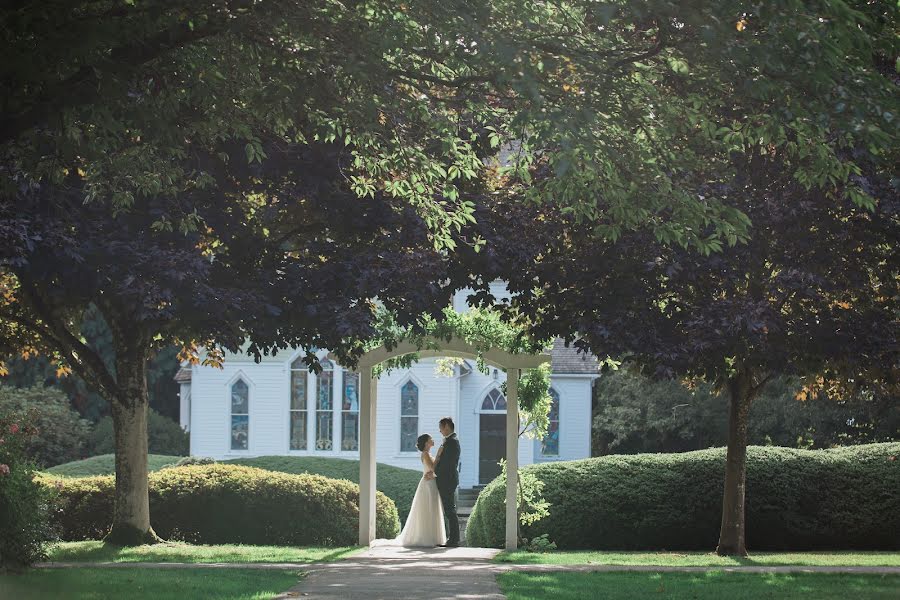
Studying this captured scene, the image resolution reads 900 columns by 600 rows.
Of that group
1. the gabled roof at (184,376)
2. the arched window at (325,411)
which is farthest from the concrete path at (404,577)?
the gabled roof at (184,376)

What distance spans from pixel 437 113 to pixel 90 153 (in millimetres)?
3290

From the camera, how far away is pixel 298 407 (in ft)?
125

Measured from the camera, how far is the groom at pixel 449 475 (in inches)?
744

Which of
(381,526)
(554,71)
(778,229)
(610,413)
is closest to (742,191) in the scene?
(778,229)

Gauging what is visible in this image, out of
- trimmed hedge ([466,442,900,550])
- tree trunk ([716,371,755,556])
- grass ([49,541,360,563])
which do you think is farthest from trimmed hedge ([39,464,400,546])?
tree trunk ([716,371,755,556])

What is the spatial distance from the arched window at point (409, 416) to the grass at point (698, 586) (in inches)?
917

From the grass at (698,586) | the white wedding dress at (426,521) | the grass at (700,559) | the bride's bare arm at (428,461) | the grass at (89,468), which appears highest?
the bride's bare arm at (428,461)

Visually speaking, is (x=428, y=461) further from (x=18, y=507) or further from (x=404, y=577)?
(x=18, y=507)

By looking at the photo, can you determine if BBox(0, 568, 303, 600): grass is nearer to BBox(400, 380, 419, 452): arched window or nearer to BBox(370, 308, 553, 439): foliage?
BBox(370, 308, 553, 439): foliage

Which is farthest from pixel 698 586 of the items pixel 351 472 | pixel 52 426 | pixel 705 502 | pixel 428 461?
pixel 52 426

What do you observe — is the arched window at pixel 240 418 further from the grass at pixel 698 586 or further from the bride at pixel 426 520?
the grass at pixel 698 586

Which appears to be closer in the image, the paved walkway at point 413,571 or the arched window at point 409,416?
the paved walkway at point 413,571

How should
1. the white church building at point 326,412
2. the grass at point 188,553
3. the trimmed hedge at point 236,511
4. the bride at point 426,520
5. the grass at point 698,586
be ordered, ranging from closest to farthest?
the grass at point 698,586
the grass at point 188,553
the bride at point 426,520
the trimmed hedge at point 236,511
the white church building at point 326,412

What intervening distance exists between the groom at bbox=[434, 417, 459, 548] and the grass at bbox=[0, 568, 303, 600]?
5.09 m
